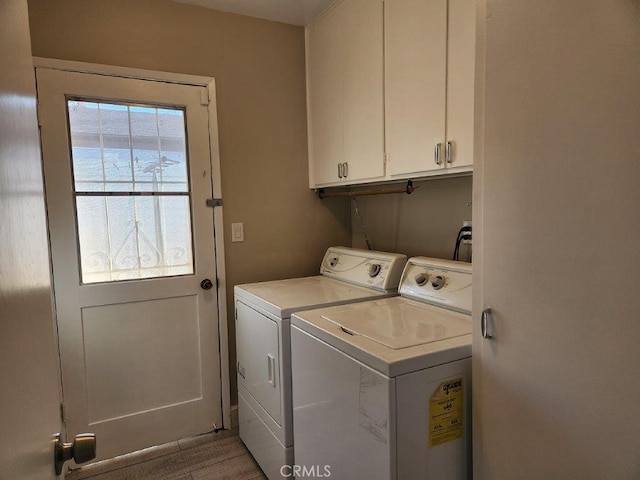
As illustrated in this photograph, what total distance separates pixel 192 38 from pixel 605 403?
99.8 inches

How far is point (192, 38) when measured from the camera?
231 centimetres

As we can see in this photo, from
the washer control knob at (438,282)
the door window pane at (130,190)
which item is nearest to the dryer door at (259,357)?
the door window pane at (130,190)

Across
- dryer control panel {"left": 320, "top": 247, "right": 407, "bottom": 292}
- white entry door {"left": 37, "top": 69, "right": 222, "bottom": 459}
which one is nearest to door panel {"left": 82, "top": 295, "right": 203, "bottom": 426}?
white entry door {"left": 37, "top": 69, "right": 222, "bottom": 459}

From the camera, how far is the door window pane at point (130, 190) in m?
2.09

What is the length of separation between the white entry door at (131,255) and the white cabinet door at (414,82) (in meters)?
1.13

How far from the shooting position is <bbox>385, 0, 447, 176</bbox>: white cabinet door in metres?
1.62

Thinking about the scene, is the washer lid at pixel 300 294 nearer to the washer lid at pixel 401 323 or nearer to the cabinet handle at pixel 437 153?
the washer lid at pixel 401 323

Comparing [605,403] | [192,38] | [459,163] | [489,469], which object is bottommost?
[489,469]

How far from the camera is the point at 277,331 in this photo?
1793 millimetres

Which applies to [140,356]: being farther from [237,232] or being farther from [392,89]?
[392,89]

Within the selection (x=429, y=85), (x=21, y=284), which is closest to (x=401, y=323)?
(x=429, y=85)

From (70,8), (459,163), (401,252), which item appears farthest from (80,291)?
(459,163)

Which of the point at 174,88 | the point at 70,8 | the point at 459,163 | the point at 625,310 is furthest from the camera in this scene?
the point at 174,88

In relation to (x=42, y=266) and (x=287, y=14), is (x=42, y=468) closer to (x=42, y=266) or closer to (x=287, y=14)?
(x=42, y=266)
